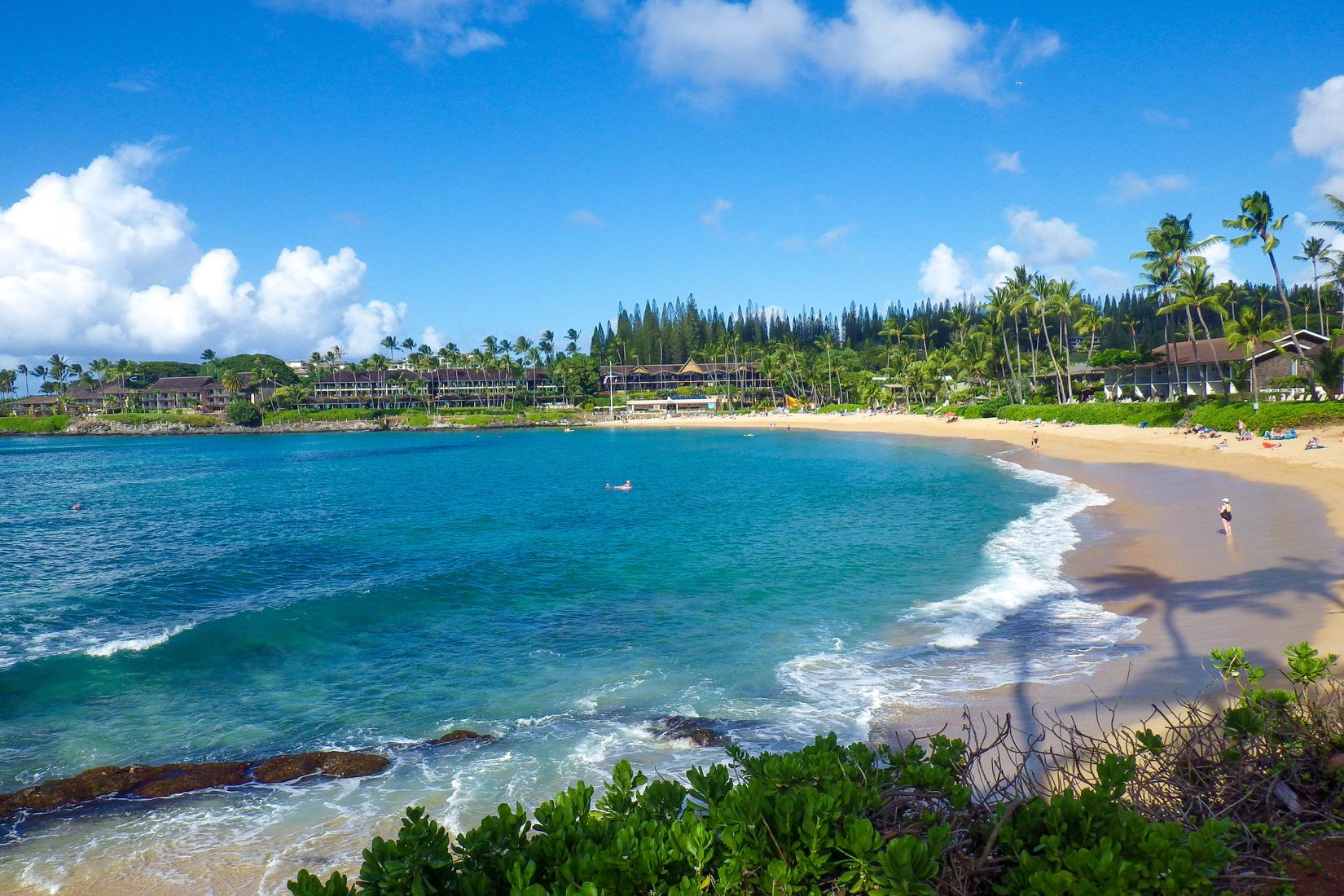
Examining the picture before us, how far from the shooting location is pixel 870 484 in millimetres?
42094

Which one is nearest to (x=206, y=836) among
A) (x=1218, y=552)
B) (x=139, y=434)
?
(x=1218, y=552)

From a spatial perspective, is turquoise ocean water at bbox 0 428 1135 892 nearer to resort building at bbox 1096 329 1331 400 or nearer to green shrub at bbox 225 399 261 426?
resort building at bbox 1096 329 1331 400

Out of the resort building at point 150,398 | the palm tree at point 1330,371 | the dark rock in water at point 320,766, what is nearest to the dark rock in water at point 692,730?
the dark rock in water at point 320,766

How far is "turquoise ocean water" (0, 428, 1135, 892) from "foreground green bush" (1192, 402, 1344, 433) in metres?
17.4

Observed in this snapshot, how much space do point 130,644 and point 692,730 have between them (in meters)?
13.4

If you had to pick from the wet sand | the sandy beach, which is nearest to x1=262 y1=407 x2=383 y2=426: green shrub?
the sandy beach

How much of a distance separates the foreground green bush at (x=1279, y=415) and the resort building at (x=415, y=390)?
379ft

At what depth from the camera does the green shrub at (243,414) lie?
12850 cm

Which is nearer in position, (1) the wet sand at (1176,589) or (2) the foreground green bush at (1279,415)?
(1) the wet sand at (1176,589)

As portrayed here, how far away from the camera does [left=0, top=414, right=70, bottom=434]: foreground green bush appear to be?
13012cm

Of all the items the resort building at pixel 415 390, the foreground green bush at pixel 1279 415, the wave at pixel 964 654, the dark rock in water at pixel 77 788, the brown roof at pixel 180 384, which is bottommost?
the wave at pixel 964 654

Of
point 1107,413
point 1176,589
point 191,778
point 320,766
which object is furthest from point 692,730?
point 1107,413

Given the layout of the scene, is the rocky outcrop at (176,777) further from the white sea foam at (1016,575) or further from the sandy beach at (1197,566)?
the white sea foam at (1016,575)

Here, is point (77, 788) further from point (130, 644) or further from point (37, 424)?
point (37, 424)
